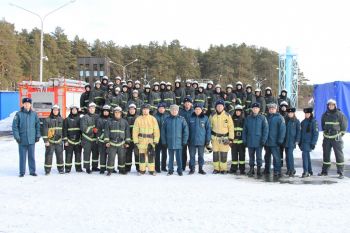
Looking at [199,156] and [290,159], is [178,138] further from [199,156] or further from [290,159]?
[290,159]

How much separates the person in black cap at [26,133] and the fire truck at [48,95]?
12.0m

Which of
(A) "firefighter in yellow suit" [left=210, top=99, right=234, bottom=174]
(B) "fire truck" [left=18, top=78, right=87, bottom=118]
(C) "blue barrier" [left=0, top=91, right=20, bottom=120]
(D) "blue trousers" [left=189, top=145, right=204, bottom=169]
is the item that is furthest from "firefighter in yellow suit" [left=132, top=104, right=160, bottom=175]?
(C) "blue barrier" [left=0, top=91, right=20, bottom=120]

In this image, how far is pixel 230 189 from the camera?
9977 millimetres

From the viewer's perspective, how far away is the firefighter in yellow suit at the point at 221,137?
12.2 meters

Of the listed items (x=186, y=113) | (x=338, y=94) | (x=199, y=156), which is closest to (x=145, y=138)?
(x=199, y=156)

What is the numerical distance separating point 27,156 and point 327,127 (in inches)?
311

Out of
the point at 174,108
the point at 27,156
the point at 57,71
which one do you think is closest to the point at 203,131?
the point at 174,108

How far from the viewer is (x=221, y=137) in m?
12.3

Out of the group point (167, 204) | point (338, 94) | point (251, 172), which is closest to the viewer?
point (167, 204)

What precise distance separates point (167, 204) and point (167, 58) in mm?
→ 89210

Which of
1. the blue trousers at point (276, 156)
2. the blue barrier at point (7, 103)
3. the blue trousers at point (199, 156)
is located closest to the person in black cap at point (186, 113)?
the blue trousers at point (199, 156)

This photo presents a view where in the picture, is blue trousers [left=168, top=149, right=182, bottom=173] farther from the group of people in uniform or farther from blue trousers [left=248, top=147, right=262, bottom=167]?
blue trousers [left=248, top=147, right=262, bottom=167]

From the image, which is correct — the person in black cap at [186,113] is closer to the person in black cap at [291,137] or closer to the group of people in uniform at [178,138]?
the group of people in uniform at [178,138]

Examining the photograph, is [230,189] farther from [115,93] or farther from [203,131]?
[115,93]
